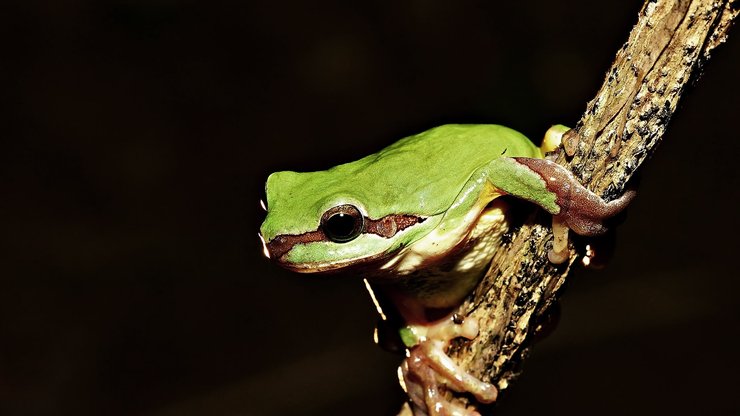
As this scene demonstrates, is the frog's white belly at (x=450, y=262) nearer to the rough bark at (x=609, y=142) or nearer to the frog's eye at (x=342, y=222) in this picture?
the rough bark at (x=609, y=142)

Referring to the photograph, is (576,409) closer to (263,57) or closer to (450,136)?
(263,57)

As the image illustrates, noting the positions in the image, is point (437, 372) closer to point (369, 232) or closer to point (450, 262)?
point (450, 262)

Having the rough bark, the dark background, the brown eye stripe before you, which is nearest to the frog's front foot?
the rough bark

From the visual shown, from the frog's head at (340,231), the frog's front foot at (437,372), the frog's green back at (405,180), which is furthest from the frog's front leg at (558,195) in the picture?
the frog's front foot at (437,372)

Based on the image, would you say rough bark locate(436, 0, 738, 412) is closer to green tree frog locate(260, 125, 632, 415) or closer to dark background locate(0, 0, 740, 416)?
green tree frog locate(260, 125, 632, 415)

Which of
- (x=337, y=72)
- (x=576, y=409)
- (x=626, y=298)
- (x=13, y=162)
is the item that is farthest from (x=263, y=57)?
(x=576, y=409)
